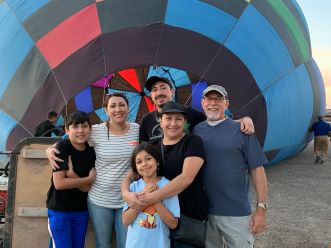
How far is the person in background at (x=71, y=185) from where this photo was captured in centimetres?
258

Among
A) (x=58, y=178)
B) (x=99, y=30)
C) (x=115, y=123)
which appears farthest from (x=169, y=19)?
(x=58, y=178)

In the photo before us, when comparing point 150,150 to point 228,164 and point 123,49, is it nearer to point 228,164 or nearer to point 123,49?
point 228,164

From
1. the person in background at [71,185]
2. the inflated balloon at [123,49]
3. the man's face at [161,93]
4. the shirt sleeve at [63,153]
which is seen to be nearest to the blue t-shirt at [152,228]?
the person in background at [71,185]

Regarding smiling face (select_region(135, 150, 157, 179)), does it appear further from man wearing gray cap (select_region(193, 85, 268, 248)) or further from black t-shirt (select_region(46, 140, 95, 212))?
black t-shirt (select_region(46, 140, 95, 212))

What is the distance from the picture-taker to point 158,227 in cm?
228

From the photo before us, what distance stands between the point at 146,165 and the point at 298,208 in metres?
3.66

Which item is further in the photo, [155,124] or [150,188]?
[155,124]

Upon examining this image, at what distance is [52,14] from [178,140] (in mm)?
3678

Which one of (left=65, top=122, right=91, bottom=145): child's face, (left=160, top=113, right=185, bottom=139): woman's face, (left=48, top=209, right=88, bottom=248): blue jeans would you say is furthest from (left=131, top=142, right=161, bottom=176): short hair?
(left=48, top=209, right=88, bottom=248): blue jeans

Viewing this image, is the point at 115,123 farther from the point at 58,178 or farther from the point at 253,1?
the point at 253,1

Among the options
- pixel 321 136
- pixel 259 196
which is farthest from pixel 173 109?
pixel 321 136

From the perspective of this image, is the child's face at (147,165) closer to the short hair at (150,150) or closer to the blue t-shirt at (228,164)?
the short hair at (150,150)

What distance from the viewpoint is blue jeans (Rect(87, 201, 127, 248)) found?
265 centimetres

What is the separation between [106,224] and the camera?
2.67 metres
